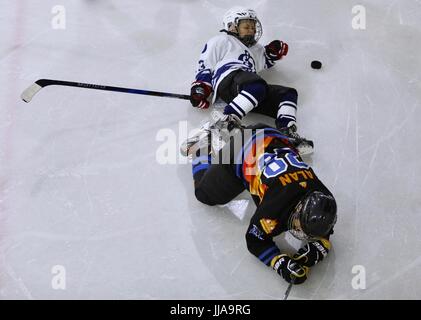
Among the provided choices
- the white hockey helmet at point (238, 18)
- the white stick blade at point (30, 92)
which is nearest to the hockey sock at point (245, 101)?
the white hockey helmet at point (238, 18)

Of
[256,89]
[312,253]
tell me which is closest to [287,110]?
[256,89]

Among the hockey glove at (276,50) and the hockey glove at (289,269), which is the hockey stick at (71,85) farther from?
the hockey glove at (289,269)

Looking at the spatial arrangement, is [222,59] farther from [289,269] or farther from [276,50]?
[289,269]

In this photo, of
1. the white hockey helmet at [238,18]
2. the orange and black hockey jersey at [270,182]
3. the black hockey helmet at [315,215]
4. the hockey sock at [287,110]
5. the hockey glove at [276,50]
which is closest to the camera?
the black hockey helmet at [315,215]

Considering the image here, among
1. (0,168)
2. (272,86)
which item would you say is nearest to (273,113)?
(272,86)

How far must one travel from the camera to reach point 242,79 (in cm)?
271

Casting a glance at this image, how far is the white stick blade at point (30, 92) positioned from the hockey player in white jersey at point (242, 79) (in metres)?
0.65

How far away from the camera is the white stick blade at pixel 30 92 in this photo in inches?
103

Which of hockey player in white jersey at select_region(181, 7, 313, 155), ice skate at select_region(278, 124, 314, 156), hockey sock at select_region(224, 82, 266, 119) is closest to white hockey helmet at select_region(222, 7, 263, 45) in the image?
hockey player in white jersey at select_region(181, 7, 313, 155)

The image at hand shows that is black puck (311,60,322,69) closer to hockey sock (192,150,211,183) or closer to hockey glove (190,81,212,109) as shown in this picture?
hockey glove (190,81,212,109)

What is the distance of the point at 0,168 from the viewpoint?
2490 mm

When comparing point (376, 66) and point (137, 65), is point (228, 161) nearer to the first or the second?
point (137, 65)

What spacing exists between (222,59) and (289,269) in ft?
3.63

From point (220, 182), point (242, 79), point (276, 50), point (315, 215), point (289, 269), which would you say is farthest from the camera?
point (276, 50)
